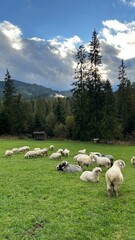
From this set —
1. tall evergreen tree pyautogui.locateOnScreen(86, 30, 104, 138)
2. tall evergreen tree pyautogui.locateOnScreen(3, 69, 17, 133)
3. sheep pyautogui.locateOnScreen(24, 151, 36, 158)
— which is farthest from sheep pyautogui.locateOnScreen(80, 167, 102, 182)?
tall evergreen tree pyautogui.locateOnScreen(3, 69, 17, 133)

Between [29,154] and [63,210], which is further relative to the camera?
[29,154]

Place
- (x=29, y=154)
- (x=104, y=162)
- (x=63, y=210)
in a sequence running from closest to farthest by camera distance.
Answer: (x=63, y=210)
(x=104, y=162)
(x=29, y=154)

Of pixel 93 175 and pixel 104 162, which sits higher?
pixel 104 162

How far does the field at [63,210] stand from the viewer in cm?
852

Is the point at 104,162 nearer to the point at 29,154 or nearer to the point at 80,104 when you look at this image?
the point at 29,154

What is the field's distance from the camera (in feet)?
28.0

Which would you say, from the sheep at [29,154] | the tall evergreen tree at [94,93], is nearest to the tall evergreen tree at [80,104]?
the tall evergreen tree at [94,93]

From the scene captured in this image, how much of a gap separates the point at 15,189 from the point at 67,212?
4127 mm

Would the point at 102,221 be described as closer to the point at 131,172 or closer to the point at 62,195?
the point at 62,195

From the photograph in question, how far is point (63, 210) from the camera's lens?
10.4m

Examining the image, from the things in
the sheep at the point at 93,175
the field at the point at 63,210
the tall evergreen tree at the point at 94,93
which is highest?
the tall evergreen tree at the point at 94,93

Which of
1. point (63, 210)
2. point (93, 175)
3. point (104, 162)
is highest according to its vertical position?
point (104, 162)

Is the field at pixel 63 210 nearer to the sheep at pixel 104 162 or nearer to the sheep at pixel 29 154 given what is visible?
the sheep at pixel 104 162

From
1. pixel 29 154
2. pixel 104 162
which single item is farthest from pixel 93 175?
pixel 29 154
